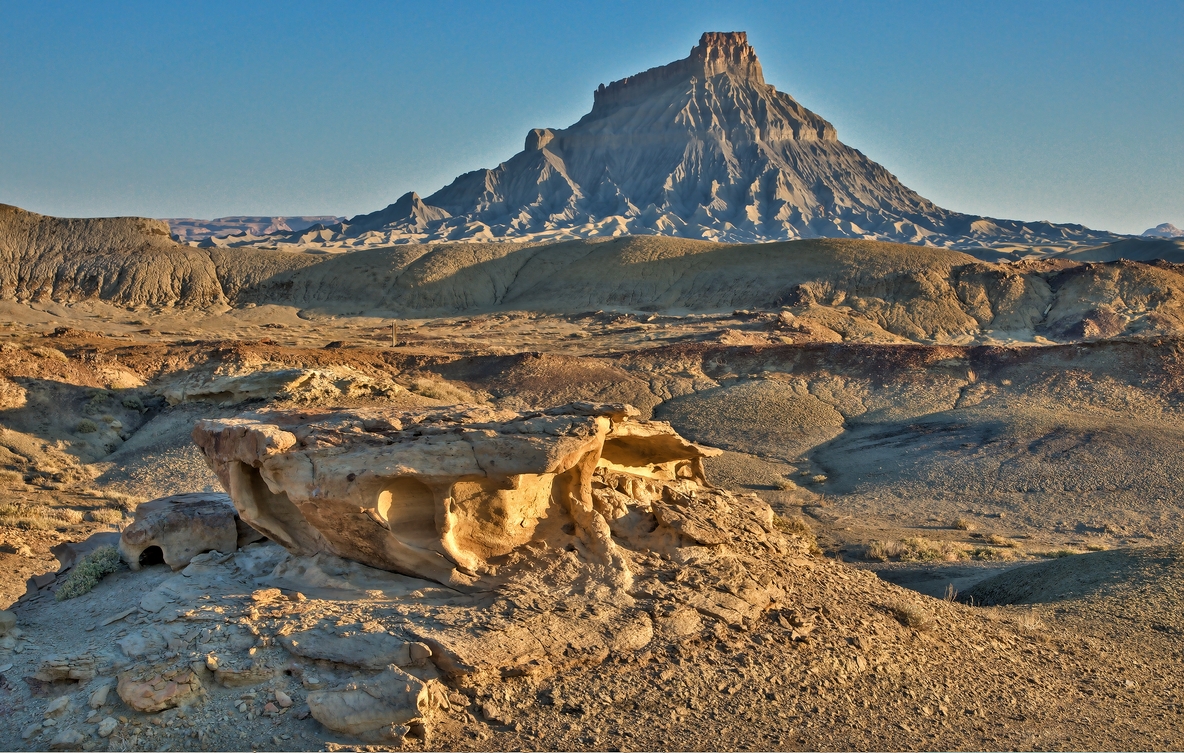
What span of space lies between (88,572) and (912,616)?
323 inches

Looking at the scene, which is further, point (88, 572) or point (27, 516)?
point (27, 516)

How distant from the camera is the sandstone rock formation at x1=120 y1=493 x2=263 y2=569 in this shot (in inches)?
375

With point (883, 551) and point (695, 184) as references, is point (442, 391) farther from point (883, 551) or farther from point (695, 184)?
point (695, 184)

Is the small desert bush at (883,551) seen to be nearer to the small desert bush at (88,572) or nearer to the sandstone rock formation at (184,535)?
the sandstone rock formation at (184,535)

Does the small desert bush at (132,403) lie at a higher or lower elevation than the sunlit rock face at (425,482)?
lower

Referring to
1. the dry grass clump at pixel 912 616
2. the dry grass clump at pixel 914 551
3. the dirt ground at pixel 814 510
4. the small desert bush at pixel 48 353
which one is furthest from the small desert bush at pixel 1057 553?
the small desert bush at pixel 48 353

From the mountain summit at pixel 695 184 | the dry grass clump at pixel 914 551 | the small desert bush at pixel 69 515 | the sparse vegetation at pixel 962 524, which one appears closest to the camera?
the dry grass clump at pixel 914 551

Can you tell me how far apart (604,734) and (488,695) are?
897 millimetres

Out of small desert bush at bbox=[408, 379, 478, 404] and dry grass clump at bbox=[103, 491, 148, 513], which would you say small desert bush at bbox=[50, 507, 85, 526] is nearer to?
dry grass clump at bbox=[103, 491, 148, 513]

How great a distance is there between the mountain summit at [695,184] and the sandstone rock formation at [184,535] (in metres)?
123

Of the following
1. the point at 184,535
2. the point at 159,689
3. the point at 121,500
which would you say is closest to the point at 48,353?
the point at 121,500

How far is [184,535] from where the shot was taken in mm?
9562

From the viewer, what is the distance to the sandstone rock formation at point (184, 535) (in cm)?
953

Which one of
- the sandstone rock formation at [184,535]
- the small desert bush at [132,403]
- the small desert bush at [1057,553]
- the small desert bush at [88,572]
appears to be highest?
the sandstone rock formation at [184,535]
